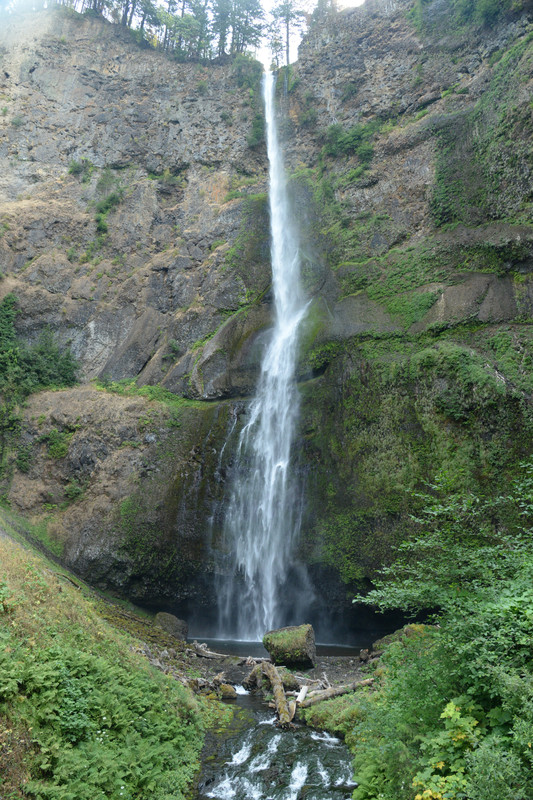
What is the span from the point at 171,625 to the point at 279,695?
7.71 m

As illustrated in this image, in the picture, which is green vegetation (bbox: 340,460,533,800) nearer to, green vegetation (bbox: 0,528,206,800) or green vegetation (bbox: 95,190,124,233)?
green vegetation (bbox: 0,528,206,800)

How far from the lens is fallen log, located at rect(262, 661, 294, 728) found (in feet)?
32.0

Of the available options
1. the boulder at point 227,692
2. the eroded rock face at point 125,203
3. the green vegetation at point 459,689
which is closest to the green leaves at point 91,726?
the green vegetation at point 459,689

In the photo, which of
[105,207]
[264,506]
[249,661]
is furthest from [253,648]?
[105,207]

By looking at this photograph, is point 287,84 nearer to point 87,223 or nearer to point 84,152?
point 84,152

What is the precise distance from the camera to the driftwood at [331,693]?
10.3 metres

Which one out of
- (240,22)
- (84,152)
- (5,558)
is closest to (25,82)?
(84,152)

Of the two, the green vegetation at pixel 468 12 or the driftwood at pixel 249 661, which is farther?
the green vegetation at pixel 468 12

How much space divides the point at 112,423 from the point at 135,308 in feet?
27.1

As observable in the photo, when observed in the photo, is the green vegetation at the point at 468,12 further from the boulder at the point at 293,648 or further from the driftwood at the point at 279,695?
the driftwood at the point at 279,695

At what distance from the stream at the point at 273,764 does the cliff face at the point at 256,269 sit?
839cm

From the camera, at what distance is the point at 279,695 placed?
10.7 m

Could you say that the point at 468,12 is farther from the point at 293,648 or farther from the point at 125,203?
the point at 293,648

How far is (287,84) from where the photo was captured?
34031 mm
